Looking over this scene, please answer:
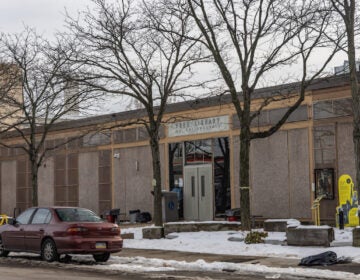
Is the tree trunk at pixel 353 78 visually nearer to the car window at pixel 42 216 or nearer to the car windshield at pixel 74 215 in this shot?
the car windshield at pixel 74 215

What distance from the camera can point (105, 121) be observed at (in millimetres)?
31953

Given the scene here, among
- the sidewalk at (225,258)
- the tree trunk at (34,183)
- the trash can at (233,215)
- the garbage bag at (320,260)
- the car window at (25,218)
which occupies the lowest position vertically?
the sidewalk at (225,258)

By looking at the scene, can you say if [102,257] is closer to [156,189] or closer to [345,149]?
[156,189]

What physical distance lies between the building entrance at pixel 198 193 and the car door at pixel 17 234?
1198cm

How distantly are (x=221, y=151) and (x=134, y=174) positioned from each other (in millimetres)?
5900

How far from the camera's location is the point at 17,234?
1609 cm

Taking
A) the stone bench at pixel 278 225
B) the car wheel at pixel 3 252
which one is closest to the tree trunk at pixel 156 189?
the stone bench at pixel 278 225

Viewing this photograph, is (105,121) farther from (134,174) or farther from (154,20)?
(154,20)

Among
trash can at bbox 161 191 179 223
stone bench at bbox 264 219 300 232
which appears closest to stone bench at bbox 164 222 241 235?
stone bench at bbox 264 219 300 232

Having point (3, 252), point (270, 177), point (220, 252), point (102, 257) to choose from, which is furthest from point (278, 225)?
point (3, 252)

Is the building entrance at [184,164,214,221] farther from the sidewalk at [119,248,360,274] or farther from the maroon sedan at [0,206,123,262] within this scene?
the maroon sedan at [0,206,123,262]

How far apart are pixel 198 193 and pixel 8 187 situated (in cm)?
1587

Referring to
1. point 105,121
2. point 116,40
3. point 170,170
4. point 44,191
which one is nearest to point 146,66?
point 116,40

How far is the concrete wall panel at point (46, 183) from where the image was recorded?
35.5 metres
